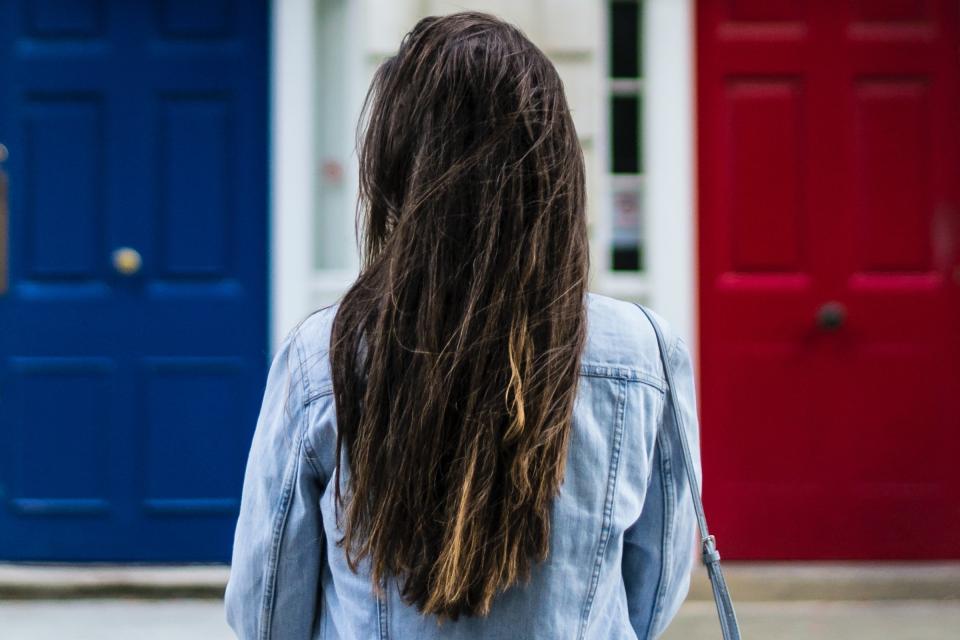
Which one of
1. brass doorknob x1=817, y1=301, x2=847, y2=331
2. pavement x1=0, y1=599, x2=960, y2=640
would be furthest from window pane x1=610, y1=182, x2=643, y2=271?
pavement x1=0, y1=599, x2=960, y2=640

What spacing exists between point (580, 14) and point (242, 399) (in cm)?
211

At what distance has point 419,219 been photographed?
1.18 m

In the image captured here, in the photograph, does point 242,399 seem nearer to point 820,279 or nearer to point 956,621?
point 820,279

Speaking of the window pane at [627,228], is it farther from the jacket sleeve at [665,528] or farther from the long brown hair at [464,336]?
the long brown hair at [464,336]

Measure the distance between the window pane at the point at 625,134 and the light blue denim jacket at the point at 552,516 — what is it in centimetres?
336

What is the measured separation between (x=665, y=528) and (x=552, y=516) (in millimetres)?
219

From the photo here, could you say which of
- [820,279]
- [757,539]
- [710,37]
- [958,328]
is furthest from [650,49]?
[757,539]

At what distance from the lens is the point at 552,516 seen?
1236 millimetres

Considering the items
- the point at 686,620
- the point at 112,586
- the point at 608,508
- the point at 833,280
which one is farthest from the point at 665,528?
A: the point at 112,586

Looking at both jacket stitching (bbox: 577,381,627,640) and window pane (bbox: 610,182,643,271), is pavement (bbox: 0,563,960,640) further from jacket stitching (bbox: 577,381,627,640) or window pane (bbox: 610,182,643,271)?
jacket stitching (bbox: 577,381,627,640)

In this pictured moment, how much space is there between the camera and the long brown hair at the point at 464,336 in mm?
1171

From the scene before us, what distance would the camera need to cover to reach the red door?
4504 mm

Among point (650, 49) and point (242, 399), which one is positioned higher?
point (650, 49)

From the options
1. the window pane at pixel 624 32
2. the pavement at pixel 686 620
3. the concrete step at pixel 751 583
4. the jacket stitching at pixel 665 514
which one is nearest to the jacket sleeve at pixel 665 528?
the jacket stitching at pixel 665 514
